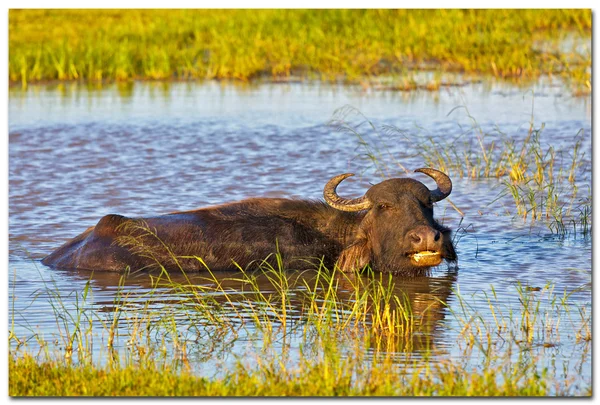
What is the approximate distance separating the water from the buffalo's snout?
0.96 ft

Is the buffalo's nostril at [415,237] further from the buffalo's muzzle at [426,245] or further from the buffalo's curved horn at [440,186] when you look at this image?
the buffalo's curved horn at [440,186]

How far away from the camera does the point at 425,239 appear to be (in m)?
7.12

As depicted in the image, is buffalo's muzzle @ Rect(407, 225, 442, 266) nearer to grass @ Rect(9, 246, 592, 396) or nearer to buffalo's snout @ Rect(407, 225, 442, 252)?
buffalo's snout @ Rect(407, 225, 442, 252)

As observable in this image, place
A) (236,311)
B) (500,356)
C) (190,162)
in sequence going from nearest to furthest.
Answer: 1. (500,356)
2. (236,311)
3. (190,162)

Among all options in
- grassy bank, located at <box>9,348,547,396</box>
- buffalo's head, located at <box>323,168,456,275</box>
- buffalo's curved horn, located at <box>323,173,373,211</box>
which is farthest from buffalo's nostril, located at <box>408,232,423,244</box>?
grassy bank, located at <box>9,348,547,396</box>

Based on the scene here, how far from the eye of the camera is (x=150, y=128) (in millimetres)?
13570

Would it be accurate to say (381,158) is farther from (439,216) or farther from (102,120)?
(102,120)

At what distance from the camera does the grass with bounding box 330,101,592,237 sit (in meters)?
9.12

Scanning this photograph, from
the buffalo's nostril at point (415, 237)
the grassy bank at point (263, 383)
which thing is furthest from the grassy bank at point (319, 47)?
the grassy bank at point (263, 383)

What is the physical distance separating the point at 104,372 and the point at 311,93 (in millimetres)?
10703

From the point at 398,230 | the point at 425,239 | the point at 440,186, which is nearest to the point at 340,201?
the point at 398,230

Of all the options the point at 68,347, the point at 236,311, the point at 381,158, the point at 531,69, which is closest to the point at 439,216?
the point at 381,158

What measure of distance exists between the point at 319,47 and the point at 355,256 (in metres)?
9.86

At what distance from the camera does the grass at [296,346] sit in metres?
4.93
